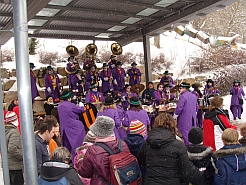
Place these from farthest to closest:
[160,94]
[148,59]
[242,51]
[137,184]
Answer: [242,51], [148,59], [160,94], [137,184]

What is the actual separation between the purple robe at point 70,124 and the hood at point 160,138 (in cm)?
338

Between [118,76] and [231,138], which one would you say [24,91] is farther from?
[118,76]

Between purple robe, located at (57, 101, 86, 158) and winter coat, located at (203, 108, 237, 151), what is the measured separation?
2718mm

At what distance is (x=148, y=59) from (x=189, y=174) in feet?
34.0

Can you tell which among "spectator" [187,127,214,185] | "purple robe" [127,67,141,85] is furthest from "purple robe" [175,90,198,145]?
"purple robe" [127,67,141,85]

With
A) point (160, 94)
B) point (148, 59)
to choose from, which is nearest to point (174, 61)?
point (148, 59)

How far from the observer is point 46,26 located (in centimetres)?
1119

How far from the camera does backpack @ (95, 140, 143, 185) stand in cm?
286

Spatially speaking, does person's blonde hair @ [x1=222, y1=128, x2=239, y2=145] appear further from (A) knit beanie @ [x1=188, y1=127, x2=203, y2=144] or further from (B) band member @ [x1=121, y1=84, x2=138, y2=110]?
(B) band member @ [x1=121, y1=84, x2=138, y2=110]

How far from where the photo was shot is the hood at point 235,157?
9.73ft

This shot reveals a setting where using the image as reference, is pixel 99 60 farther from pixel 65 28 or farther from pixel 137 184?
pixel 137 184

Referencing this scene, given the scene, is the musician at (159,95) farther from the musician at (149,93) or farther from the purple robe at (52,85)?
the purple robe at (52,85)

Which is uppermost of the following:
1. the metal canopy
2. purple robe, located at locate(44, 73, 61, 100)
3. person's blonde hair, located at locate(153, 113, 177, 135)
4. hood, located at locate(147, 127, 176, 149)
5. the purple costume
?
the metal canopy

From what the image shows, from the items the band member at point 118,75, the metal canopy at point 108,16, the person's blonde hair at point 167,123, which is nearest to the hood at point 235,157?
the person's blonde hair at point 167,123
